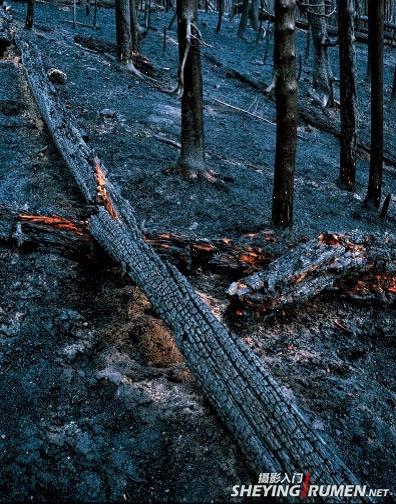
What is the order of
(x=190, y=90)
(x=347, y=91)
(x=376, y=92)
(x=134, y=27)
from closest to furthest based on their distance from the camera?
(x=190, y=90) < (x=376, y=92) < (x=347, y=91) < (x=134, y=27)

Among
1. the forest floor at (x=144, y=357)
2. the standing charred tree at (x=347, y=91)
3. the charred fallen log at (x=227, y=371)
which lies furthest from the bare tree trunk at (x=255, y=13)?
the charred fallen log at (x=227, y=371)

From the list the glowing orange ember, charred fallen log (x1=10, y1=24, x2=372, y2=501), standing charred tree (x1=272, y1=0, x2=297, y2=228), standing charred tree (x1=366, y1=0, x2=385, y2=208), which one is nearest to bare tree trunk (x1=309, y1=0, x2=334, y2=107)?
standing charred tree (x1=366, y1=0, x2=385, y2=208)

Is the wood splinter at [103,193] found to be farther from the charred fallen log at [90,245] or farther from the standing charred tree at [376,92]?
the standing charred tree at [376,92]

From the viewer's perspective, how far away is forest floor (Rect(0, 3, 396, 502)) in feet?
8.61

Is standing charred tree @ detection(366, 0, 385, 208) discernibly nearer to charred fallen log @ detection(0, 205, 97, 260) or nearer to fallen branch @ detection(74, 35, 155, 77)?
charred fallen log @ detection(0, 205, 97, 260)

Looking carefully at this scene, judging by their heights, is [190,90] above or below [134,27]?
below

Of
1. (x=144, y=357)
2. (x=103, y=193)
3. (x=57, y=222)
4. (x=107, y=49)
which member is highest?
(x=107, y=49)

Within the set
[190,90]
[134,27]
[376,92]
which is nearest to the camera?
[190,90]

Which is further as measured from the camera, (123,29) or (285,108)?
(123,29)

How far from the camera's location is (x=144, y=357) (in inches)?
135

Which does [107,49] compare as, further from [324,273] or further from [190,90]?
[324,273]

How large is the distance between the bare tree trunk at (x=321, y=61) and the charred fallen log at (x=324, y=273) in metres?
9.12

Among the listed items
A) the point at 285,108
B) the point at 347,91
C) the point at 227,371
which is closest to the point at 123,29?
the point at 347,91

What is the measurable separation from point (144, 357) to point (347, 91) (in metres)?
6.07
